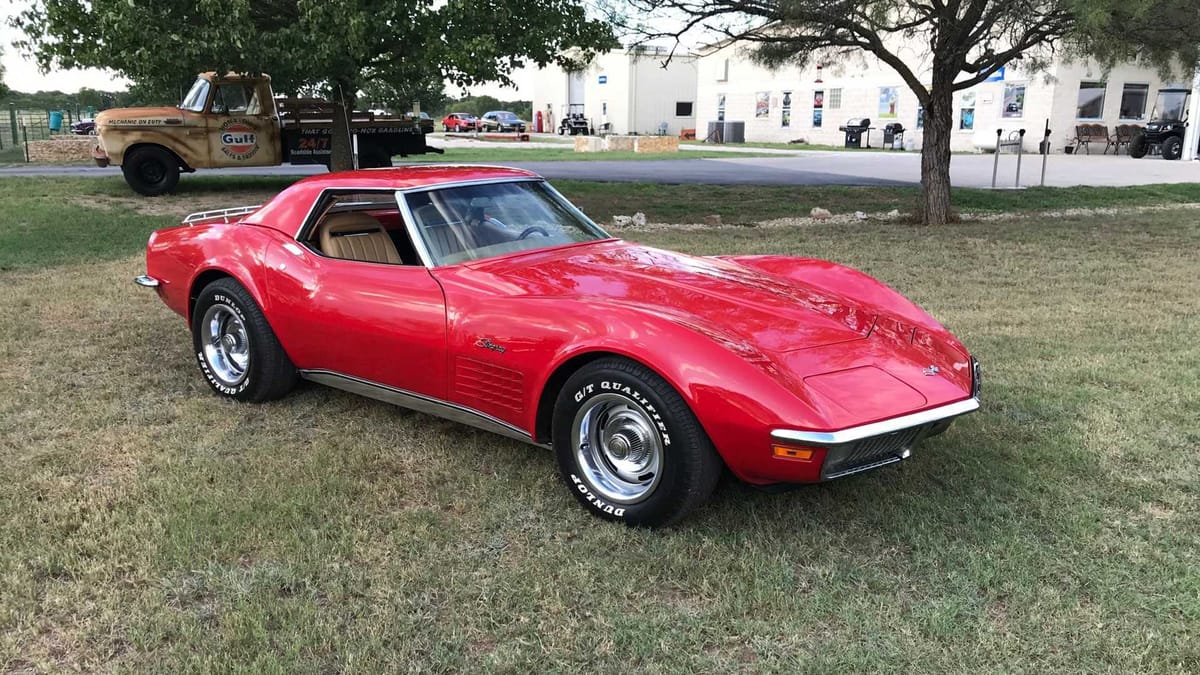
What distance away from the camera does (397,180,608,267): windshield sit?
3.98 metres

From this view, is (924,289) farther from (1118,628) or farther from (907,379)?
(1118,628)

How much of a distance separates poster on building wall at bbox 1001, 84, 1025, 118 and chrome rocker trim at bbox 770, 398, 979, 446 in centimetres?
3420

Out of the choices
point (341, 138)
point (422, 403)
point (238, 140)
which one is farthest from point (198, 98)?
point (422, 403)

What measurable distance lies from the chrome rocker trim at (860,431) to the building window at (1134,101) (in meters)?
36.0

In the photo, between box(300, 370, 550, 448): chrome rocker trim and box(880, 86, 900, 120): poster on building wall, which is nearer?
box(300, 370, 550, 448): chrome rocker trim

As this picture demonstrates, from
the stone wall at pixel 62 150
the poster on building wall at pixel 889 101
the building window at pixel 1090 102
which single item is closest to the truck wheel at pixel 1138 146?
the building window at pixel 1090 102

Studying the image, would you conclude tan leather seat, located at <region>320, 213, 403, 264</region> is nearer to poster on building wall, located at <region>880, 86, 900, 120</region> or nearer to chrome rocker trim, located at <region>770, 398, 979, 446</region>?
chrome rocker trim, located at <region>770, 398, 979, 446</region>

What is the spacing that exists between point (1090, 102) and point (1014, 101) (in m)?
2.72

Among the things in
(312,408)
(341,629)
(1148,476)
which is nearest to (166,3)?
(312,408)

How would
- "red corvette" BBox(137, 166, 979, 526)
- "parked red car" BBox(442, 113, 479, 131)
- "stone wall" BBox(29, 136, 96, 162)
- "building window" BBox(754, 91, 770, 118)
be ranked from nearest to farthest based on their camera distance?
1. "red corvette" BBox(137, 166, 979, 526)
2. "stone wall" BBox(29, 136, 96, 162)
3. "building window" BBox(754, 91, 770, 118)
4. "parked red car" BBox(442, 113, 479, 131)

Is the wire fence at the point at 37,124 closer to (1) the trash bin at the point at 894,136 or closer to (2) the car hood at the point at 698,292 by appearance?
(1) the trash bin at the point at 894,136

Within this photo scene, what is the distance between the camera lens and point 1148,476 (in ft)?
11.9

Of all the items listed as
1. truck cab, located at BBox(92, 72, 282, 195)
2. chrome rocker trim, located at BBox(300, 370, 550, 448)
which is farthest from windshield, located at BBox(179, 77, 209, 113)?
chrome rocker trim, located at BBox(300, 370, 550, 448)

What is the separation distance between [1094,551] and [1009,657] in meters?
0.81
